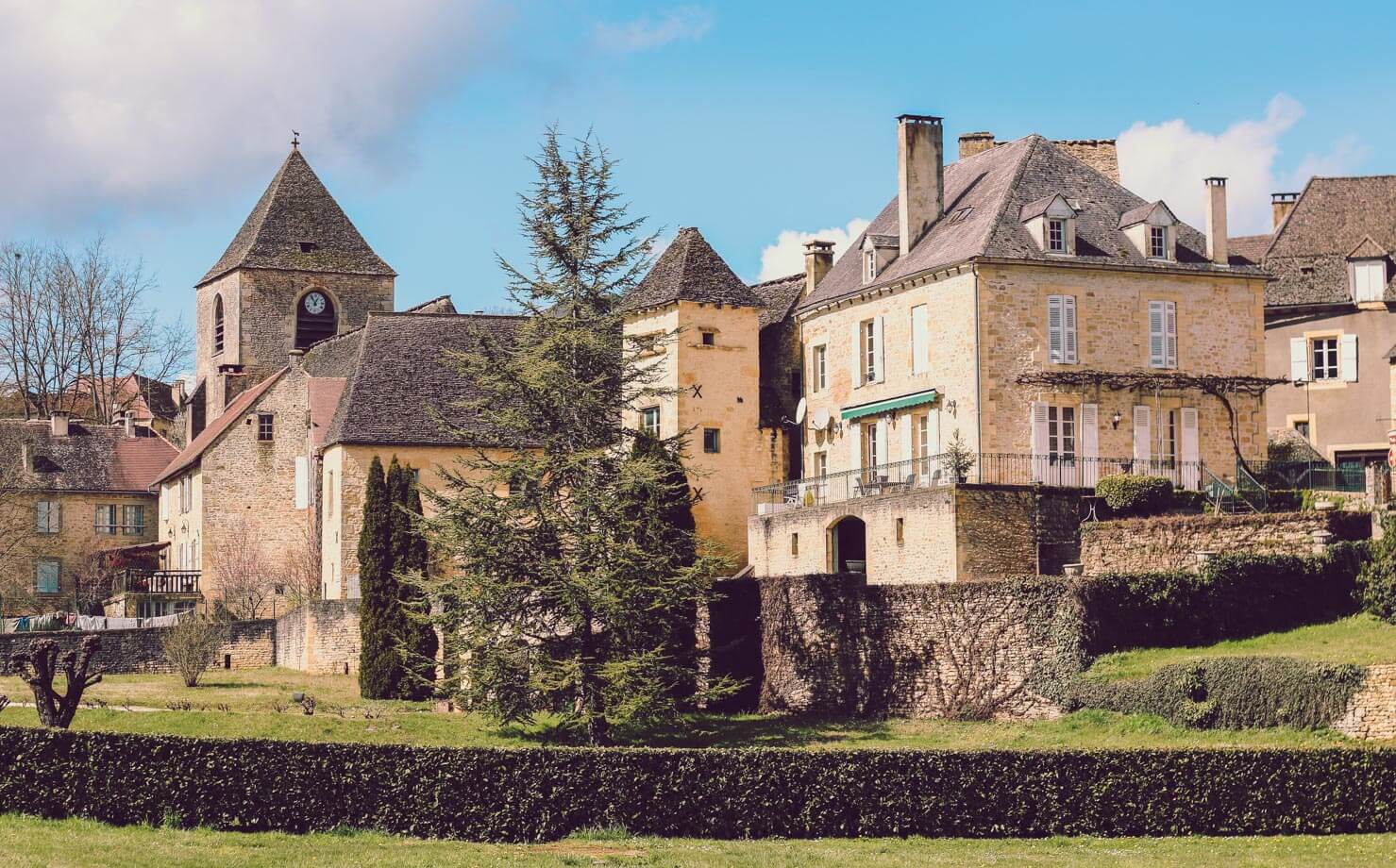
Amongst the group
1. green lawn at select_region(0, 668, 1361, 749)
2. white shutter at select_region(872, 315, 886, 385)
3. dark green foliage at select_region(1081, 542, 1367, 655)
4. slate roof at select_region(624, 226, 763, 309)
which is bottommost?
green lawn at select_region(0, 668, 1361, 749)

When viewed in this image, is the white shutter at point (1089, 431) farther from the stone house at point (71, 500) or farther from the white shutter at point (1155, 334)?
the stone house at point (71, 500)

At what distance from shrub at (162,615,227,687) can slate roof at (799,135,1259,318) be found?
17081 millimetres

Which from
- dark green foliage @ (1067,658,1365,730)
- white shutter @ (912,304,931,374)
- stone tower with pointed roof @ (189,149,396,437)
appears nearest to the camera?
dark green foliage @ (1067,658,1365,730)

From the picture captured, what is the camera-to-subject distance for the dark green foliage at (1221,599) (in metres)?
33.1

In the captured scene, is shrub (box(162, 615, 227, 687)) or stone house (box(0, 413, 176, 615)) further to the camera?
stone house (box(0, 413, 176, 615))

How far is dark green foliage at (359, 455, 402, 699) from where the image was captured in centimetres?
4222

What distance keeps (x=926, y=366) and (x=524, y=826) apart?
20.9 m

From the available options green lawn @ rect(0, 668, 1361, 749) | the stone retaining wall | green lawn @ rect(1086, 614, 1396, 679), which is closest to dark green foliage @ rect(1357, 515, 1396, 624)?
green lawn @ rect(1086, 614, 1396, 679)

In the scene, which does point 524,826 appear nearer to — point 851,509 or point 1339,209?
point 851,509

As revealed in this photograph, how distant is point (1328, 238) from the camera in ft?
186

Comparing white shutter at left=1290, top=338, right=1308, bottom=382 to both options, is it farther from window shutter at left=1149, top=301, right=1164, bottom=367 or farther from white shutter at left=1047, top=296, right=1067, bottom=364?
white shutter at left=1047, top=296, right=1067, bottom=364

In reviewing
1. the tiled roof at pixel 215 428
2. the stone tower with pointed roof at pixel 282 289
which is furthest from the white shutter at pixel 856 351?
the stone tower with pointed roof at pixel 282 289

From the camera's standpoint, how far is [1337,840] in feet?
81.7

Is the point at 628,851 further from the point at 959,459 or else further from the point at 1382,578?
the point at 959,459
